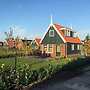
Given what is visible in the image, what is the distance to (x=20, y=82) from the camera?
16984mm

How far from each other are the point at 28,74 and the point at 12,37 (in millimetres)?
46798

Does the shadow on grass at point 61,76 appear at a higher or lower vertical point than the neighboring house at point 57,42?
lower

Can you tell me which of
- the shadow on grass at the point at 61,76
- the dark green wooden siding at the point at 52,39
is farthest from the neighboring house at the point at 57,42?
the shadow on grass at the point at 61,76

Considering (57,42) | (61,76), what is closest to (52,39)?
(57,42)

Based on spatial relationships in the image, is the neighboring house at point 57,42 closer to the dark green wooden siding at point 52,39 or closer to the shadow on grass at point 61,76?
the dark green wooden siding at point 52,39

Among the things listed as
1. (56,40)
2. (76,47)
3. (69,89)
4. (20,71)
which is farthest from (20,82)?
(76,47)

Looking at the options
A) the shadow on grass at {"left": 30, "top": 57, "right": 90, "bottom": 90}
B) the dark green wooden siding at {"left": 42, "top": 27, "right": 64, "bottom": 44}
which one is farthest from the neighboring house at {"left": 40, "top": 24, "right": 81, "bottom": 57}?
the shadow on grass at {"left": 30, "top": 57, "right": 90, "bottom": 90}

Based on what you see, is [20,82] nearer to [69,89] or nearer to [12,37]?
[69,89]

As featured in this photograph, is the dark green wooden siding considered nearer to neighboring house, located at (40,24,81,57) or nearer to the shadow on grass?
neighboring house, located at (40,24,81,57)

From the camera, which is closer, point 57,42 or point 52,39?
point 57,42

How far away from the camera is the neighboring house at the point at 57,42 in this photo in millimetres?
48156

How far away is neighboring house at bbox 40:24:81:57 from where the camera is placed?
1896 inches

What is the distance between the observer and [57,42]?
4838cm

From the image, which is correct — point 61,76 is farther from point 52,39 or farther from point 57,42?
point 52,39
